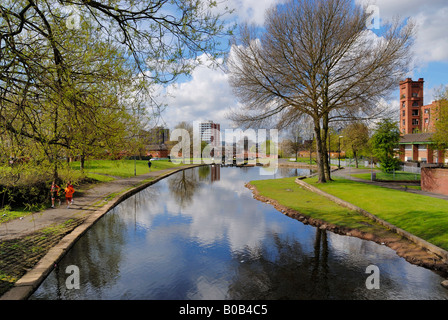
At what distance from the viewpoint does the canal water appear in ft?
24.0

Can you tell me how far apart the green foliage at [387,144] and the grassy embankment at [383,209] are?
1183cm

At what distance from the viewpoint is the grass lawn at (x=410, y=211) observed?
10.4m

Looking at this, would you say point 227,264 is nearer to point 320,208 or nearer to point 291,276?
point 291,276

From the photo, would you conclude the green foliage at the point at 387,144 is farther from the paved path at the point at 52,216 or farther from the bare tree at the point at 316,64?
the paved path at the point at 52,216

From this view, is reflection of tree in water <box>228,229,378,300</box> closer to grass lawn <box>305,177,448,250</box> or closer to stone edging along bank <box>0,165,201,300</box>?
grass lawn <box>305,177,448,250</box>

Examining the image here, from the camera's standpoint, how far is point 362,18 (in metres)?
20.8

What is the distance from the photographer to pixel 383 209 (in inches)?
557

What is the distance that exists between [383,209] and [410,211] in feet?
4.14

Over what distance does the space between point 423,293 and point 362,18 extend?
1969cm

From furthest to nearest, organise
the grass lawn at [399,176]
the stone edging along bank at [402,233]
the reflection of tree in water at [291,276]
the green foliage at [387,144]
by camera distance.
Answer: the green foliage at [387,144] < the grass lawn at [399,176] < the stone edging along bank at [402,233] < the reflection of tree in water at [291,276]

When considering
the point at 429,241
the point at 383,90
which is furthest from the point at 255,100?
the point at 429,241

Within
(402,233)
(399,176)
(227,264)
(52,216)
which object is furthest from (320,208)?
(399,176)

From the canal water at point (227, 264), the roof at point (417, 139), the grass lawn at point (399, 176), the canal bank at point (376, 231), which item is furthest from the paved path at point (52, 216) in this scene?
the roof at point (417, 139)
